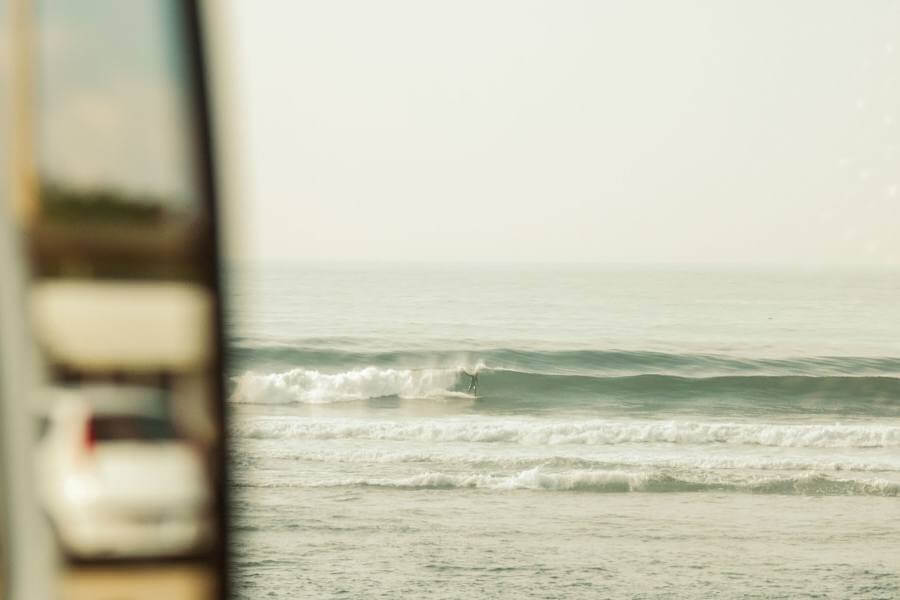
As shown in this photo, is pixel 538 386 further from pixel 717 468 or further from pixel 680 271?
pixel 680 271

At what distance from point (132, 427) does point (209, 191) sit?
23cm

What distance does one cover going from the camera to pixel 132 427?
1.01 meters

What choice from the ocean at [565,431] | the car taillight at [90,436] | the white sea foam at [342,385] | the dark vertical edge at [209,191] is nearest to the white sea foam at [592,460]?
the ocean at [565,431]

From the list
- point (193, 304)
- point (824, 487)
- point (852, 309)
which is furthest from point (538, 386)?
point (193, 304)

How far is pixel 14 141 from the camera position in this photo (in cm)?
98

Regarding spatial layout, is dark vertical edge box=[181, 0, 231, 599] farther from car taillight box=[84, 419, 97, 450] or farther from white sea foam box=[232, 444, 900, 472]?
white sea foam box=[232, 444, 900, 472]

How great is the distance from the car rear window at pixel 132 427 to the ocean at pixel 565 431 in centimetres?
13

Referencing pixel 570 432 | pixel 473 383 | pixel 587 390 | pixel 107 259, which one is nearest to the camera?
pixel 107 259

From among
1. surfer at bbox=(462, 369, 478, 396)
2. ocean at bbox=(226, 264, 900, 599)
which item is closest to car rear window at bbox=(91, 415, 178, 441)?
ocean at bbox=(226, 264, 900, 599)

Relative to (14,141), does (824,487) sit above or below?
below

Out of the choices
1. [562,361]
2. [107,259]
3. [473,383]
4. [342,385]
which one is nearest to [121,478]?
[107,259]

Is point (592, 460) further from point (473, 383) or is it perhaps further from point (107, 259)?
point (107, 259)

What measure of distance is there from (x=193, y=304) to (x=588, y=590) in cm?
857

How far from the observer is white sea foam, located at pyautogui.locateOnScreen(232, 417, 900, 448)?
51.8 feet
